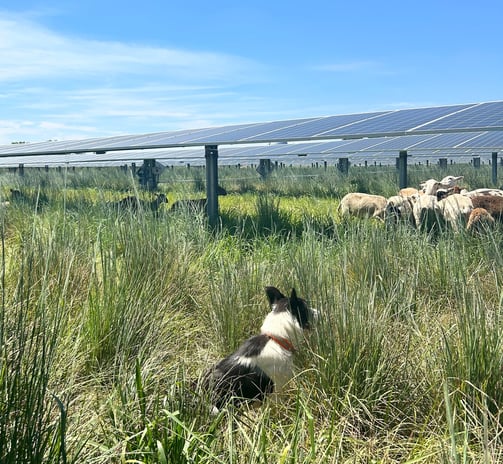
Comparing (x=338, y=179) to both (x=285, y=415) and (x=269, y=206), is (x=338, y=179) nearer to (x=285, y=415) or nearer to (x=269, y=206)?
(x=269, y=206)

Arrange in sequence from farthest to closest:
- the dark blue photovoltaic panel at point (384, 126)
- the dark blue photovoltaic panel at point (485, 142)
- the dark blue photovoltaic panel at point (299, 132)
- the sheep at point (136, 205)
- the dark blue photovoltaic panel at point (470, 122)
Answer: the dark blue photovoltaic panel at point (485, 142), the dark blue photovoltaic panel at point (299, 132), the dark blue photovoltaic panel at point (384, 126), the dark blue photovoltaic panel at point (470, 122), the sheep at point (136, 205)

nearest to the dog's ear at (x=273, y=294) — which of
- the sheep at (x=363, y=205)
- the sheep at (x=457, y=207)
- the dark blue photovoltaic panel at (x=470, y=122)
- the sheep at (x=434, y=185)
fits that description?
the sheep at (x=457, y=207)

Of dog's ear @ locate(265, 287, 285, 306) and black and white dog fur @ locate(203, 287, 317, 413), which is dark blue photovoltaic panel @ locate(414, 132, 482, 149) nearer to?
dog's ear @ locate(265, 287, 285, 306)

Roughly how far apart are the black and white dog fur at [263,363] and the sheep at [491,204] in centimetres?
498

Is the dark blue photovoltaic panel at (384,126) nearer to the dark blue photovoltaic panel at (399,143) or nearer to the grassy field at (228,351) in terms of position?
the dark blue photovoltaic panel at (399,143)

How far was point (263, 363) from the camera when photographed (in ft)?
11.2

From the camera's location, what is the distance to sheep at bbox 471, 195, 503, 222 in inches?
305

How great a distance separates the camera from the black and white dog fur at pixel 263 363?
3.37m

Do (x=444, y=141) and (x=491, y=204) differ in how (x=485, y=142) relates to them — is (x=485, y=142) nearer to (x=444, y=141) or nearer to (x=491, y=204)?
(x=444, y=141)

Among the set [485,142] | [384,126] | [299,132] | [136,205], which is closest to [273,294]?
[136,205]

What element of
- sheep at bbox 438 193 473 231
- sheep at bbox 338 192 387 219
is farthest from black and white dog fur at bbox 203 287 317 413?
sheep at bbox 338 192 387 219

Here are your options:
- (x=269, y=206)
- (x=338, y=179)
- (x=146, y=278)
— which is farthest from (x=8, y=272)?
(x=338, y=179)

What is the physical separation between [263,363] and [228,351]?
27.8 inches

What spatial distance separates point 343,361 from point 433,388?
47cm
